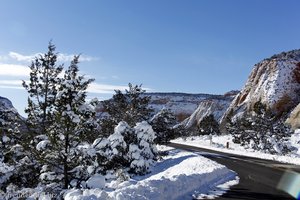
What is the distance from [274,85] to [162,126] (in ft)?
139

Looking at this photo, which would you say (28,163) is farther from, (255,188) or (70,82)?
(255,188)

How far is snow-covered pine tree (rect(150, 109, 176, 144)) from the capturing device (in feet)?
102

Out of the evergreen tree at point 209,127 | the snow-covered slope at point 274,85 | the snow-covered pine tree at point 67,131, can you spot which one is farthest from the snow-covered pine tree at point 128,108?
the evergreen tree at point 209,127

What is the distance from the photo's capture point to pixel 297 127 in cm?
4969

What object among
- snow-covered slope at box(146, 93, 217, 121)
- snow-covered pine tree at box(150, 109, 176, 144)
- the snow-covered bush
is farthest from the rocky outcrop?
snow-covered slope at box(146, 93, 217, 121)

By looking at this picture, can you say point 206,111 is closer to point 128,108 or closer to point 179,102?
point 179,102

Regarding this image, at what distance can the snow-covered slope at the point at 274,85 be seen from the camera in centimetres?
6369

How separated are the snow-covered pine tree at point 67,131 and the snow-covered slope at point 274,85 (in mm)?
52821

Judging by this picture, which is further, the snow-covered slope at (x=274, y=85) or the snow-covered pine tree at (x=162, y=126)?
the snow-covered slope at (x=274, y=85)

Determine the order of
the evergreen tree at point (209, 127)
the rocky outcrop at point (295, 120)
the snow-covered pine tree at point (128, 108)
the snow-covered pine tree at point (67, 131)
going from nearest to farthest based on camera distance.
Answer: the snow-covered pine tree at point (67, 131), the snow-covered pine tree at point (128, 108), the rocky outcrop at point (295, 120), the evergreen tree at point (209, 127)

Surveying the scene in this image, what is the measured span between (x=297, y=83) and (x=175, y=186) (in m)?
61.1

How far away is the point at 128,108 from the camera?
A: 3008 centimetres

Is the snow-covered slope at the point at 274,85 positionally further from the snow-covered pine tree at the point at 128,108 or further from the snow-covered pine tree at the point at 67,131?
the snow-covered pine tree at the point at 67,131

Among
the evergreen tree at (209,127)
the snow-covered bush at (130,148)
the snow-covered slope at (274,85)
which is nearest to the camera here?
the snow-covered bush at (130,148)
